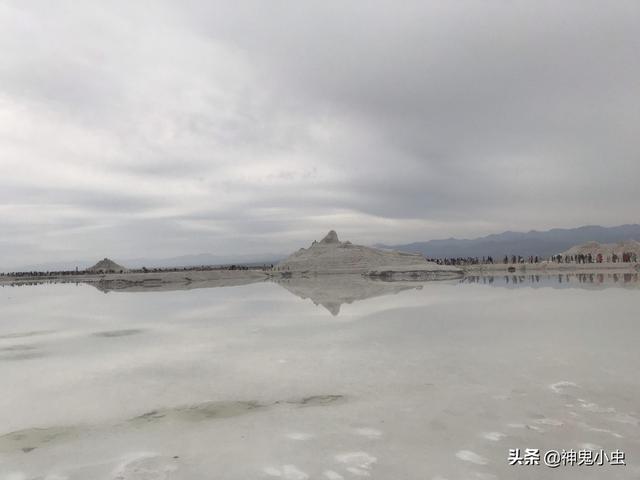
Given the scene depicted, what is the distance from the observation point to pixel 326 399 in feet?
27.1

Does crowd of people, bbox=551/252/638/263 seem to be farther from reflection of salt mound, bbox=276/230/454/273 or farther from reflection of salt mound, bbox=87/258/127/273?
reflection of salt mound, bbox=87/258/127/273

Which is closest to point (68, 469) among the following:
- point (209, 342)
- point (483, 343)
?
point (209, 342)

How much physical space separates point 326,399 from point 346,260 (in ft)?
173

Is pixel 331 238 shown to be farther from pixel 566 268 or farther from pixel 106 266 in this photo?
pixel 106 266

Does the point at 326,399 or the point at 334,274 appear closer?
the point at 326,399

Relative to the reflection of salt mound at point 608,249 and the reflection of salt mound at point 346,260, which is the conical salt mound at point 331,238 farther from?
the reflection of salt mound at point 608,249

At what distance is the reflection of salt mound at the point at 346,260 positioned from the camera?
194 ft

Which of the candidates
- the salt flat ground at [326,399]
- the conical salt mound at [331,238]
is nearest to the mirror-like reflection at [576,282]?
the salt flat ground at [326,399]

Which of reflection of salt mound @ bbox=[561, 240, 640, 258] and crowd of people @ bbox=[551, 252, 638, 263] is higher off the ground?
A: reflection of salt mound @ bbox=[561, 240, 640, 258]

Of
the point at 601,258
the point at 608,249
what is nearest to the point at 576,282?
the point at 601,258

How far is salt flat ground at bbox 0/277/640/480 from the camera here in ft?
18.9

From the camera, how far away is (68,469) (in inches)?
228

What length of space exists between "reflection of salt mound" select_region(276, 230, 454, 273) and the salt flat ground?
42.0 meters

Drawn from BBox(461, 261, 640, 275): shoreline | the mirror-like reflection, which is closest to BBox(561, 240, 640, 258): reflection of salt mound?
BBox(461, 261, 640, 275): shoreline
